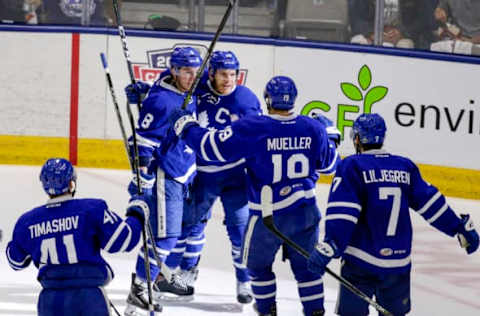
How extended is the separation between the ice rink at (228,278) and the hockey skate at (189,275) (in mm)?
73

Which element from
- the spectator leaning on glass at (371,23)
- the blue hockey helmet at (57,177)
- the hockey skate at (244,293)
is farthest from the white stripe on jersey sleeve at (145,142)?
the spectator leaning on glass at (371,23)

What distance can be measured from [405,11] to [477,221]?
1835 mm

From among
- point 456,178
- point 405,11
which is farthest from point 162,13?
point 456,178

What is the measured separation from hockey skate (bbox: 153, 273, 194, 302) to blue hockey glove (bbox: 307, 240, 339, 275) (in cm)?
161

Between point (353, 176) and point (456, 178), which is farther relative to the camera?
point (456, 178)

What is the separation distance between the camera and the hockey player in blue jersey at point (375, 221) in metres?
4.22

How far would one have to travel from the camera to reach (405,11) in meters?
8.23

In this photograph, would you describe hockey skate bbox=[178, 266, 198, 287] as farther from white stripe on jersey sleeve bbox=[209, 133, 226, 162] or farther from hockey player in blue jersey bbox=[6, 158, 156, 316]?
hockey player in blue jersey bbox=[6, 158, 156, 316]

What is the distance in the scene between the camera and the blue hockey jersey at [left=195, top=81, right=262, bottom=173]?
564 cm

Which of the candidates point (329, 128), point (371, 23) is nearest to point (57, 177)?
point (329, 128)

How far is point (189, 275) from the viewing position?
19.1 feet

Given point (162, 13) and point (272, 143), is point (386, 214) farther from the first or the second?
point (162, 13)

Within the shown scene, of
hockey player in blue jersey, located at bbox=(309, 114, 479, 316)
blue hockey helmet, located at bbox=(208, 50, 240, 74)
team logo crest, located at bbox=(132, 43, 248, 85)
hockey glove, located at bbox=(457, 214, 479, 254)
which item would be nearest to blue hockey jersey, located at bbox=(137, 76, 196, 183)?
blue hockey helmet, located at bbox=(208, 50, 240, 74)

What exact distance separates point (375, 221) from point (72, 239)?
1.19m
